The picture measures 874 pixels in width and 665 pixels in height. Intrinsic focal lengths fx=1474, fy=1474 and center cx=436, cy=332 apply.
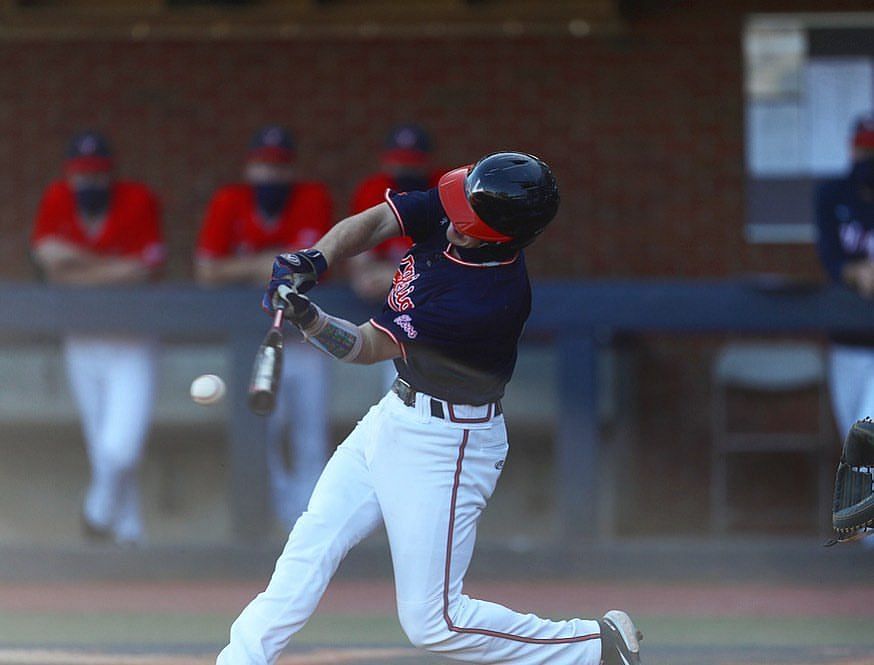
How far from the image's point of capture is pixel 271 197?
651 centimetres

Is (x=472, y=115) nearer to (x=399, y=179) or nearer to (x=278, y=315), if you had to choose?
(x=399, y=179)

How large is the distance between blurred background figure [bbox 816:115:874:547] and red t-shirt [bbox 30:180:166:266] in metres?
2.96

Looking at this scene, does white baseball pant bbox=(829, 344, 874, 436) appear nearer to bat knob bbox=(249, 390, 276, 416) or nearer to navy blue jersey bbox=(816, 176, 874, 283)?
navy blue jersey bbox=(816, 176, 874, 283)

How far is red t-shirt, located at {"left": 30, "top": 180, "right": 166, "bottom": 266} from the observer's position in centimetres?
651

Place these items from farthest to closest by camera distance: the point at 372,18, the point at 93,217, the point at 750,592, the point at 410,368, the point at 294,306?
the point at 372,18
the point at 93,217
the point at 750,592
the point at 410,368
the point at 294,306

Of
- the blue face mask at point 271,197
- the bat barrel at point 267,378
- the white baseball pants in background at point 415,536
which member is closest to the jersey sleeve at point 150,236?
the blue face mask at point 271,197

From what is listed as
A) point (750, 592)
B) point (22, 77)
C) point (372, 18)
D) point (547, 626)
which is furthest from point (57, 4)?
point (547, 626)

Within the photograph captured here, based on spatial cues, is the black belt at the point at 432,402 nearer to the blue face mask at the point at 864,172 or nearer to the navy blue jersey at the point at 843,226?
the navy blue jersey at the point at 843,226

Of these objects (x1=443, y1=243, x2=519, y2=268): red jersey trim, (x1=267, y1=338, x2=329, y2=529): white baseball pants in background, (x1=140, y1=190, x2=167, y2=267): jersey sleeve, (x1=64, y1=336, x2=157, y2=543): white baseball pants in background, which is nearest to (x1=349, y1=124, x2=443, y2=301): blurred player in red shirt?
(x1=267, y1=338, x2=329, y2=529): white baseball pants in background

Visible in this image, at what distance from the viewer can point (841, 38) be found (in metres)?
7.82

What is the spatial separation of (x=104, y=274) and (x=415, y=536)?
3.16 meters

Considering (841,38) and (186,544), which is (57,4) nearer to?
(186,544)

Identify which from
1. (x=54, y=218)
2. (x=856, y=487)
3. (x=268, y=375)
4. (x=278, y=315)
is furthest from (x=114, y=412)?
(x=856, y=487)

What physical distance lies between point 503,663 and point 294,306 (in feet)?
3.75
